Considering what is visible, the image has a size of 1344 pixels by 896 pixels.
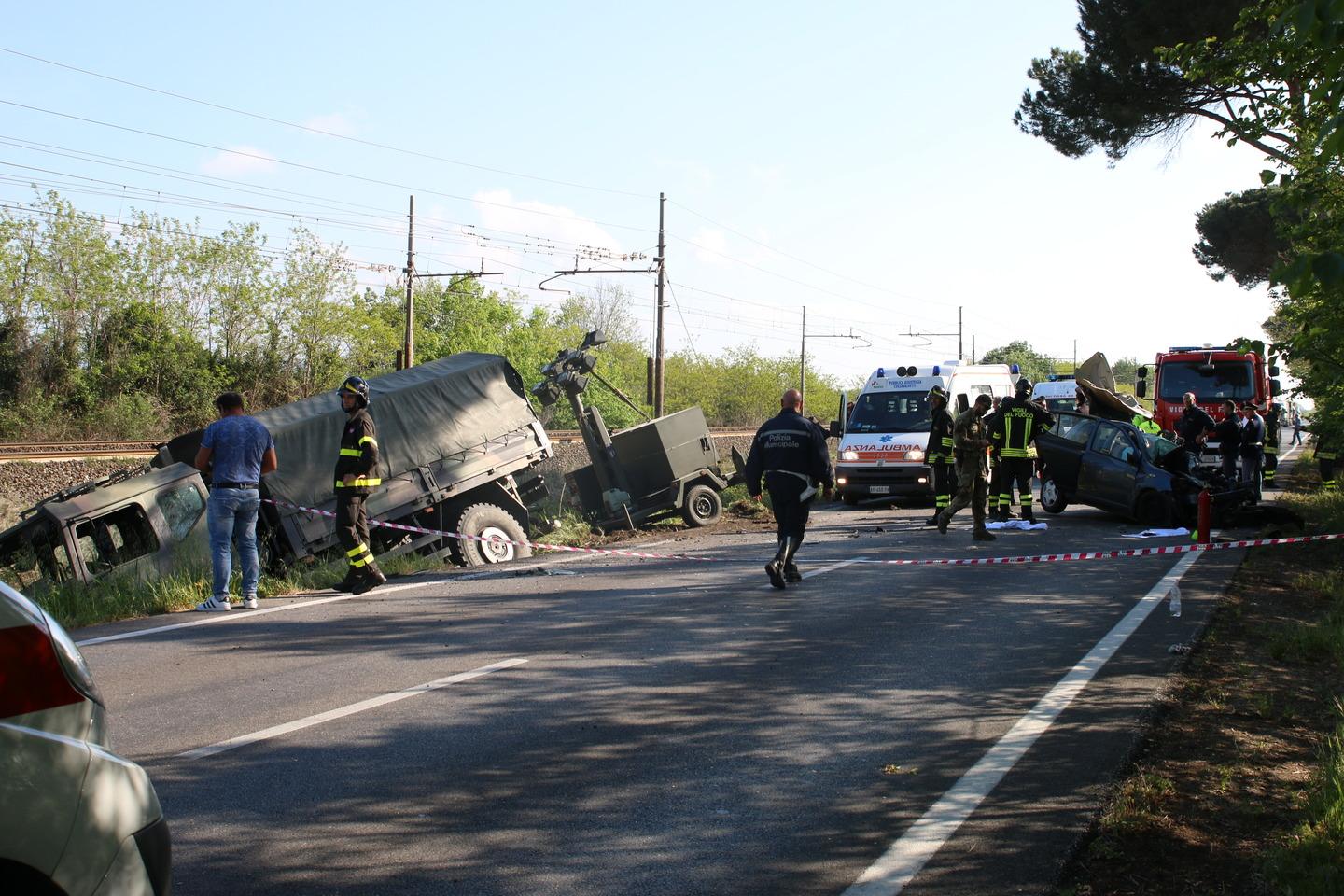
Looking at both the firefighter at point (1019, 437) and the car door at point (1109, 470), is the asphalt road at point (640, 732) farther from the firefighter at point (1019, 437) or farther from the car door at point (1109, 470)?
the car door at point (1109, 470)

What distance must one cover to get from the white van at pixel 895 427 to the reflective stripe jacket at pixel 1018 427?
11.2ft

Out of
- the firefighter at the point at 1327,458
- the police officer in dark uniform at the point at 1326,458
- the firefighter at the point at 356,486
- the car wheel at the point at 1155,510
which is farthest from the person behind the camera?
the firefighter at the point at 1327,458

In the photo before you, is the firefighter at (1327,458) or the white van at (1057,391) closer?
the firefighter at (1327,458)

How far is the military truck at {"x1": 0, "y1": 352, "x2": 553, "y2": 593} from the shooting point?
11.0 m

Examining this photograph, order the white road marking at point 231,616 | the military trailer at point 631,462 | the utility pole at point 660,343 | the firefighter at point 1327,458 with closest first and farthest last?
the white road marking at point 231,616
the military trailer at point 631,462
the firefighter at point 1327,458
the utility pole at point 660,343

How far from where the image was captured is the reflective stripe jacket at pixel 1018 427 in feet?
52.9

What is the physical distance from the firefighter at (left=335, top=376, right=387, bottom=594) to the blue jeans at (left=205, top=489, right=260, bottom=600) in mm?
888

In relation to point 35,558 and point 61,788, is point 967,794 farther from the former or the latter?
point 35,558

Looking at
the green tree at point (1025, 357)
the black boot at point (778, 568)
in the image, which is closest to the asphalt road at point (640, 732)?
the black boot at point (778, 568)

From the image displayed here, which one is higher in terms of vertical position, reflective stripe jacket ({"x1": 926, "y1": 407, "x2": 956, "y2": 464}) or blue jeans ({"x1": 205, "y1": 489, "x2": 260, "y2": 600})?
reflective stripe jacket ({"x1": 926, "y1": 407, "x2": 956, "y2": 464})

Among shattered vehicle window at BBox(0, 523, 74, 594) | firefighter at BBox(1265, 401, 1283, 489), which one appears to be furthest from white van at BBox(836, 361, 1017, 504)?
shattered vehicle window at BBox(0, 523, 74, 594)

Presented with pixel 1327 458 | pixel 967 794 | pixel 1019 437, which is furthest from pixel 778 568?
pixel 1327 458

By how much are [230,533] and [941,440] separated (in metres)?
9.87

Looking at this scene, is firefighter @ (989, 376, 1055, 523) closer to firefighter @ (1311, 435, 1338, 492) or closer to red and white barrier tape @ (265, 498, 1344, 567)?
red and white barrier tape @ (265, 498, 1344, 567)
